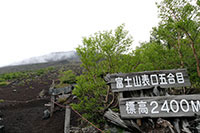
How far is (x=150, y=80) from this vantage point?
3.88 metres

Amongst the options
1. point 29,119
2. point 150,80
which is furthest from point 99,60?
point 29,119

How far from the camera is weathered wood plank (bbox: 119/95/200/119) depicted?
3426 mm

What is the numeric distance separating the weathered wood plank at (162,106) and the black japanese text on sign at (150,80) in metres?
0.37

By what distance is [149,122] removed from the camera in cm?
399

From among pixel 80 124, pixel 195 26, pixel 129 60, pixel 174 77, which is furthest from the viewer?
pixel 80 124

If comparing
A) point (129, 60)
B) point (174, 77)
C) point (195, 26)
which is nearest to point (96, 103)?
→ point (129, 60)

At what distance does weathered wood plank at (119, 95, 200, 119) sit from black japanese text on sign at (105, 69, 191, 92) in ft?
1.23

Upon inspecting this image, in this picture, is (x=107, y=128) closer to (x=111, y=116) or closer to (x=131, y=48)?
(x=111, y=116)

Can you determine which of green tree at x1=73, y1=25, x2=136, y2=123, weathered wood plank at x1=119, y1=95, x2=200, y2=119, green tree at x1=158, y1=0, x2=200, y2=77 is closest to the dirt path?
green tree at x1=73, y1=25, x2=136, y2=123

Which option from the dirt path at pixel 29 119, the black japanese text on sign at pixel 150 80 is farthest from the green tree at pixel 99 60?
the dirt path at pixel 29 119

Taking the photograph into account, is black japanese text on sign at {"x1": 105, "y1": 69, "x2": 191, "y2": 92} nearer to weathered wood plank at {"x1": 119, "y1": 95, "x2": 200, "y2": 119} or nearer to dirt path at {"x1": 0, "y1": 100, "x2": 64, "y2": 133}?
weathered wood plank at {"x1": 119, "y1": 95, "x2": 200, "y2": 119}

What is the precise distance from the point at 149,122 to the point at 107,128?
73.2 inches

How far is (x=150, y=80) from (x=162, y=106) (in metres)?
0.81

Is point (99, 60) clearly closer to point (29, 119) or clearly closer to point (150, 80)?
point (150, 80)
